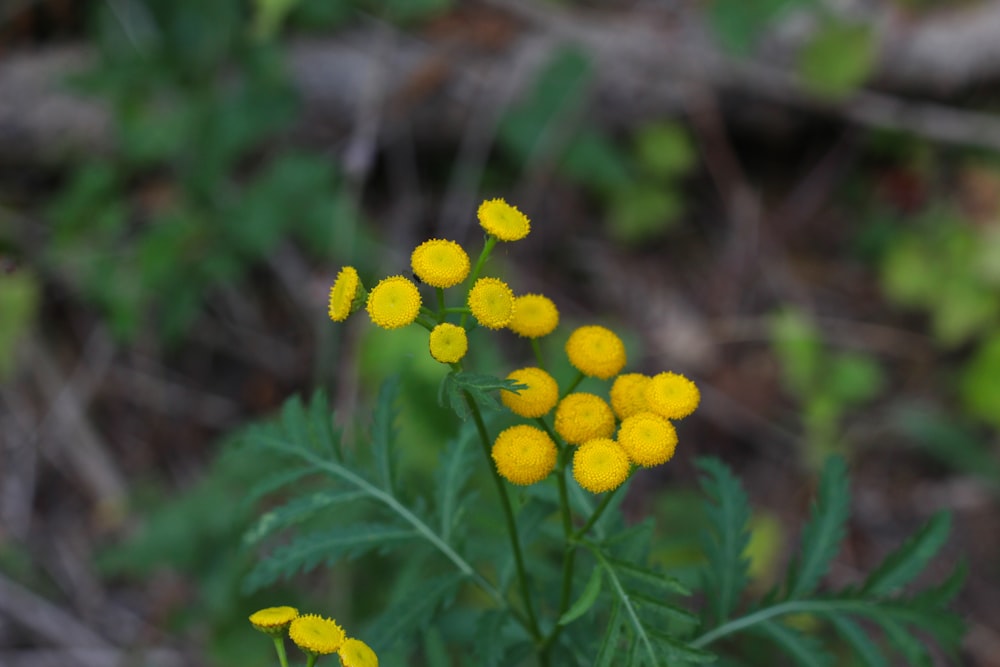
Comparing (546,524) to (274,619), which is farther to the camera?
(546,524)

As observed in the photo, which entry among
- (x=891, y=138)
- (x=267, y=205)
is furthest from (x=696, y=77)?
(x=267, y=205)

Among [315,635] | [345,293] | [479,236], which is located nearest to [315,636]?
[315,635]

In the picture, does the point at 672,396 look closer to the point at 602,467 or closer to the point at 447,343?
the point at 602,467

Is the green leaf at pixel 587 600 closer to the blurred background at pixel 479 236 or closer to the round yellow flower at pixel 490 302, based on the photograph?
the round yellow flower at pixel 490 302

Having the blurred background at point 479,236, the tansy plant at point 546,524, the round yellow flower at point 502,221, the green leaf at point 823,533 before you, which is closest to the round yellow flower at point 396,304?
the tansy plant at point 546,524

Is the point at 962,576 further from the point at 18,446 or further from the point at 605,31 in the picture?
the point at 18,446

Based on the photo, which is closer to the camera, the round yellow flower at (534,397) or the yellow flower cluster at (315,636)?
the yellow flower cluster at (315,636)
